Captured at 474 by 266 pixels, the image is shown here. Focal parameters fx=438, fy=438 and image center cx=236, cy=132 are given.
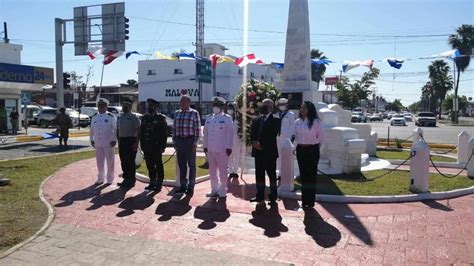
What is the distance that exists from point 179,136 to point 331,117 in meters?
5.22

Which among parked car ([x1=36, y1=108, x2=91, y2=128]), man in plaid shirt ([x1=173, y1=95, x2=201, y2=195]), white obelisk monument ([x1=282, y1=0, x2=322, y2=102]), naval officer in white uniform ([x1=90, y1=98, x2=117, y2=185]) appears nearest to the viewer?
man in plaid shirt ([x1=173, y1=95, x2=201, y2=195])

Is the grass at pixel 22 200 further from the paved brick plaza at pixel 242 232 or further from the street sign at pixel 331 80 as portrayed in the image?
the street sign at pixel 331 80

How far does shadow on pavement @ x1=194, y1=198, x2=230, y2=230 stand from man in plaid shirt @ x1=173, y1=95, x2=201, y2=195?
0.89 m

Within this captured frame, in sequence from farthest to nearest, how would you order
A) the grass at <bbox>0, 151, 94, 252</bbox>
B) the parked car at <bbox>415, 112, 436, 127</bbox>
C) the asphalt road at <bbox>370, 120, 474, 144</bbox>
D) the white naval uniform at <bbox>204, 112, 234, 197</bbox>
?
1. the parked car at <bbox>415, 112, 436, 127</bbox>
2. the asphalt road at <bbox>370, 120, 474, 144</bbox>
3. the white naval uniform at <bbox>204, 112, 234, 197</bbox>
4. the grass at <bbox>0, 151, 94, 252</bbox>

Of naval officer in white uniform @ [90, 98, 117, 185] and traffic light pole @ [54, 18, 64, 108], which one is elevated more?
traffic light pole @ [54, 18, 64, 108]

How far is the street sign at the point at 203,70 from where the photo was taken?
1134 inches

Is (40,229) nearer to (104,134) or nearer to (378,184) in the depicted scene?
(104,134)

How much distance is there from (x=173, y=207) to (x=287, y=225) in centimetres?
206

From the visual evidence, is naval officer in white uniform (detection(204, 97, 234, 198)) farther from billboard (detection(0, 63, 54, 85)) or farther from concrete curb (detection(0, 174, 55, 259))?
billboard (detection(0, 63, 54, 85))

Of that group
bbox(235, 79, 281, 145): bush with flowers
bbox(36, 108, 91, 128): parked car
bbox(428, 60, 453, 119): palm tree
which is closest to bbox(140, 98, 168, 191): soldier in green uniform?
bbox(235, 79, 281, 145): bush with flowers

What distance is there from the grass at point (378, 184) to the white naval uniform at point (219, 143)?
1871 mm

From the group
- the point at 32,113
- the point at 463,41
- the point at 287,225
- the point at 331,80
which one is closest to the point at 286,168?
the point at 287,225

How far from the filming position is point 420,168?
26.5 ft

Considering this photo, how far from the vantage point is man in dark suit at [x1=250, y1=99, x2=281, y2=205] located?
24.1 feet
